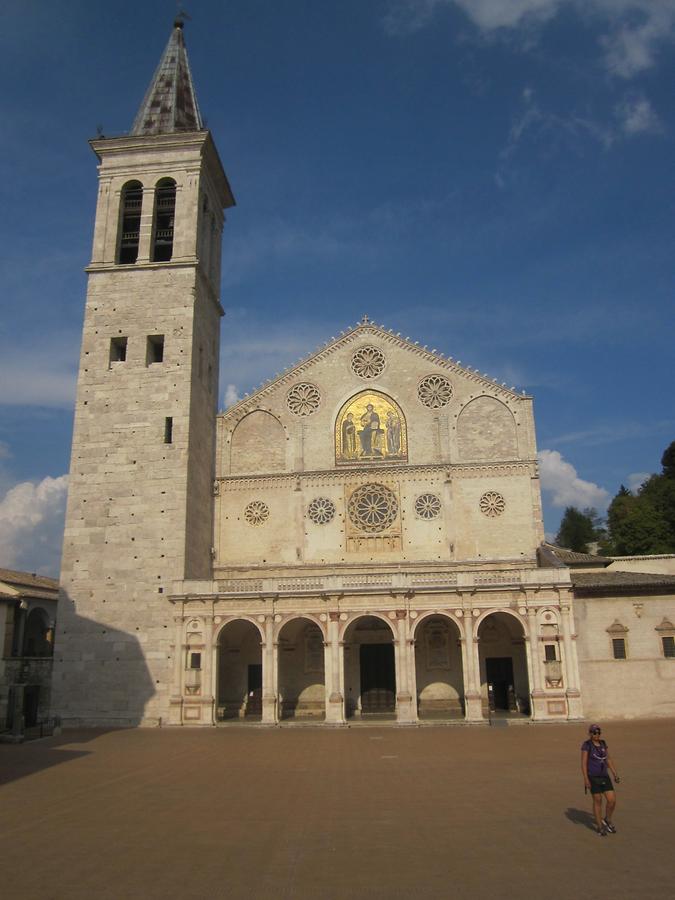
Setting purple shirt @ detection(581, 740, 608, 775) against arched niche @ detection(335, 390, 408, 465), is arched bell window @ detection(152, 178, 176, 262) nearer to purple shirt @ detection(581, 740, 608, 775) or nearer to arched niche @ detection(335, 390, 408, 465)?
arched niche @ detection(335, 390, 408, 465)

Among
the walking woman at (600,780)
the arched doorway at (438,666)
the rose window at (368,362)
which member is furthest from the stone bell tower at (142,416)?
the walking woman at (600,780)

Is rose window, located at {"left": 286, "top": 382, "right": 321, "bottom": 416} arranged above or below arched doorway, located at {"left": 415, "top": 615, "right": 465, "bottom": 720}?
above

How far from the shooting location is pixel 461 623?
31188 millimetres

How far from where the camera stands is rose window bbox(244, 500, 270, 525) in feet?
123

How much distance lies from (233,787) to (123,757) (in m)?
6.80

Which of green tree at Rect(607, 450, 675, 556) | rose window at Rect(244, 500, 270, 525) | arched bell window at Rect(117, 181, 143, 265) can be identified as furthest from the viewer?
green tree at Rect(607, 450, 675, 556)

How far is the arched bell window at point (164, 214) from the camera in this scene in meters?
38.7

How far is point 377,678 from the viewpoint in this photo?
34781mm

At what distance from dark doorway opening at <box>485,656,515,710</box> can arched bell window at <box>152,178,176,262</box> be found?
26.1 m

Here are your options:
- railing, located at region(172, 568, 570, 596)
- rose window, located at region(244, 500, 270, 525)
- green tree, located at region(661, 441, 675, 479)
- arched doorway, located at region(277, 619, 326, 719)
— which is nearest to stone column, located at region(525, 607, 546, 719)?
railing, located at region(172, 568, 570, 596)

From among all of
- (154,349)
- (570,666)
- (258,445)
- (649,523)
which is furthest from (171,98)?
(649,523)

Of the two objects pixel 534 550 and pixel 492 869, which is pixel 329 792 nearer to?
pixel 492 869

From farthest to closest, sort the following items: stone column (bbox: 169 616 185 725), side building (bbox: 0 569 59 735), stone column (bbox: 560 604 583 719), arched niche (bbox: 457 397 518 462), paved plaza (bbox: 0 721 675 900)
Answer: arched niche (bbox: 457 397 518 462)
stone column (bbox: 169 616 185 725)
stone column (bbox: 560 604 583 719)
side building (bbox: 0 569 59 735)
paved plaza (bbox: 0 721 675 900)

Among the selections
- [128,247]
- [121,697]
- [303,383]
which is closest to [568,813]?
[121,697]
